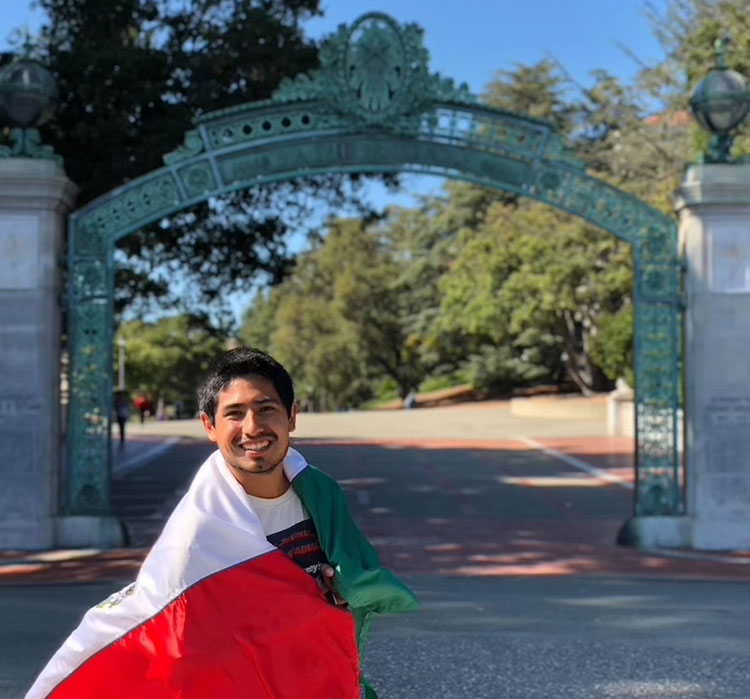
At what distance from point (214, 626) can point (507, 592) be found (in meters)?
6.63

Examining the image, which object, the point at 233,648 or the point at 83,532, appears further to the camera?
the point at 83,532

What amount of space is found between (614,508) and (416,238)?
4311cm

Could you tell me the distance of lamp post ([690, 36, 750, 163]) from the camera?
1126 centimetres

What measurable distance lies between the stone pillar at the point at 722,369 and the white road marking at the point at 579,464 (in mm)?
6732

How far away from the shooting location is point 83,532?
36.7 ft

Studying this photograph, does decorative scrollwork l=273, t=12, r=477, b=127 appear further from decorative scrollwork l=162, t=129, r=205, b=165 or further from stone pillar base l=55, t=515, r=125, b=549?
stone pillar base l=55, t=515, r=125, b=549

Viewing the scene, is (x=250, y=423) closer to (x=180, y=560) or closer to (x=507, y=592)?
(x=180, y=560)

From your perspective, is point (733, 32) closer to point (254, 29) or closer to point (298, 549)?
point (254, 29)

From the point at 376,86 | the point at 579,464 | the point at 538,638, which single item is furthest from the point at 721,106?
the point at 579,464

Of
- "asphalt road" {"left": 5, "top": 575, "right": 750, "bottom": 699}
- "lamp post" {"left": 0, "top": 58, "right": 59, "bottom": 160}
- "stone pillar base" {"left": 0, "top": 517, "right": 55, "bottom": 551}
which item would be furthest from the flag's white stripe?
"lamp post" {"left": 0, "top": 58, "right": 59, "bottom": 160}

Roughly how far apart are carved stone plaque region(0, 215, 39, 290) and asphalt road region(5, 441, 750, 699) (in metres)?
2.93

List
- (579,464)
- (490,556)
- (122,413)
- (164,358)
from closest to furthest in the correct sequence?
(490,556), (579,464), (122,413), (164,358)

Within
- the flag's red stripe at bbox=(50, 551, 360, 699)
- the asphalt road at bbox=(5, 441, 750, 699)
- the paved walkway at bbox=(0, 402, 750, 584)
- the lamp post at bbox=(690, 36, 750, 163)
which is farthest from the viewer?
the lamp post at bbox=(690, 36, 750, 163)

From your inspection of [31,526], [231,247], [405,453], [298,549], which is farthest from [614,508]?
[298,549]
